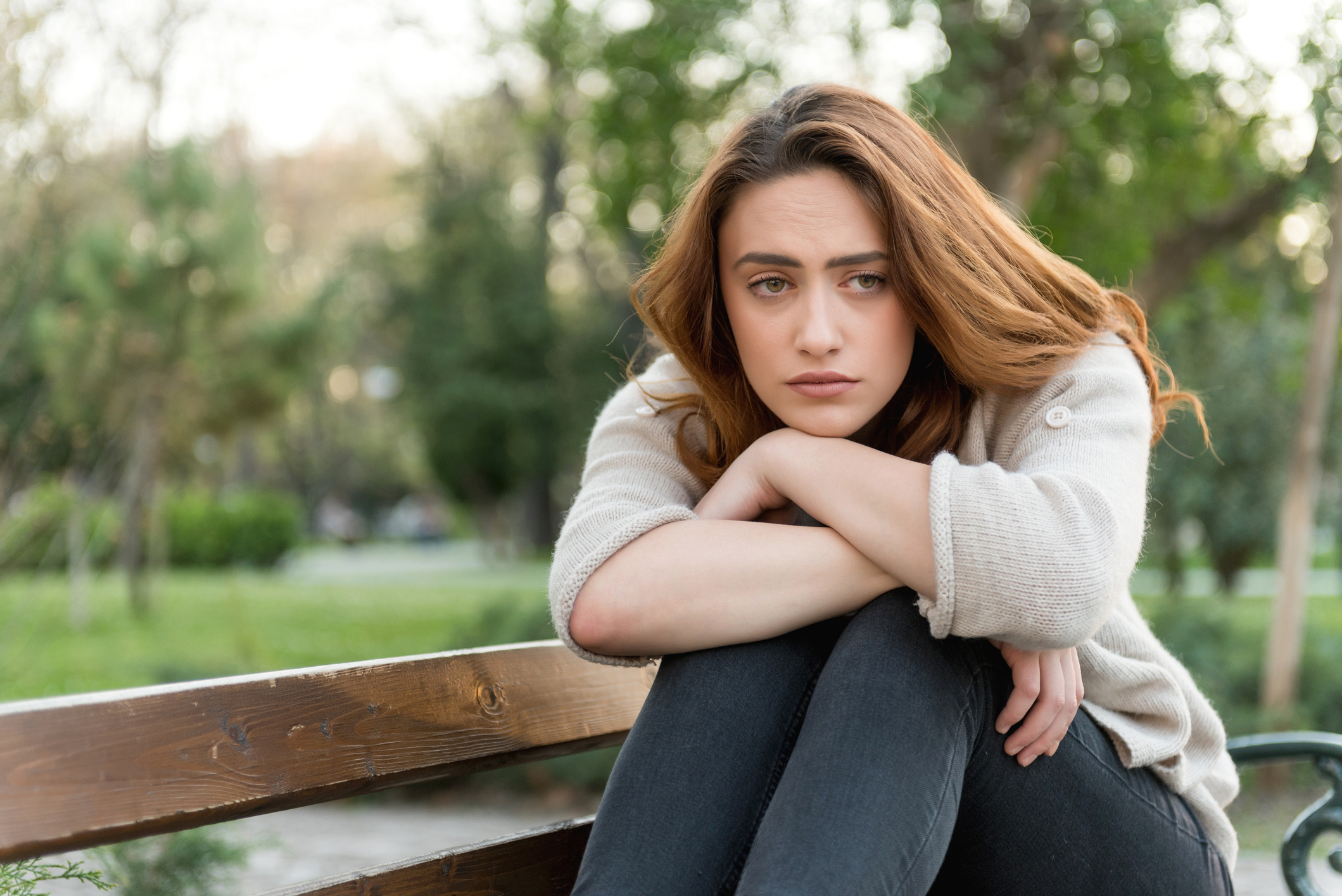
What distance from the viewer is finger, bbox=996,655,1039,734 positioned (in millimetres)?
1464

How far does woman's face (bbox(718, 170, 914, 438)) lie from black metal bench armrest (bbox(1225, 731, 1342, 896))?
39.1 inches

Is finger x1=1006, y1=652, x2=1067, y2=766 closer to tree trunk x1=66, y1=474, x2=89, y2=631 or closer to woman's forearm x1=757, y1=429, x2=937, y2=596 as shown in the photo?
woman's forearm x1=757, y1=429, x2=937, y2=596

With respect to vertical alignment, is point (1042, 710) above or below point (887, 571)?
below

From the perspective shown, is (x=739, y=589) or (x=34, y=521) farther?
(x=34, y=521)

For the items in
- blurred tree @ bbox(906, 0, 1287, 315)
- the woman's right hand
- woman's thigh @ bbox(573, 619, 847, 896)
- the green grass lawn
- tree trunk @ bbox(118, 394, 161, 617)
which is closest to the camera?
woman's thigh @ bbox(573, 619, 847, 896)

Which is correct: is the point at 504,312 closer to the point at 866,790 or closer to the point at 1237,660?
the point at 1237,660

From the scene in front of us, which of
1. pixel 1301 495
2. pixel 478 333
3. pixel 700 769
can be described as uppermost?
pixel 700 769

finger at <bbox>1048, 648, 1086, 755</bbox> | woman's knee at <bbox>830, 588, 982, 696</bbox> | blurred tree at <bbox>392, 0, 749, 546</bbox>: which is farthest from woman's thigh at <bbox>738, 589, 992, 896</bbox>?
blurred tree at <bbox>392, 0, 749, 546</bbox>

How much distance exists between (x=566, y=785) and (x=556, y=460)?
1626 centimetres

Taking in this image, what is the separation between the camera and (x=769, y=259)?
1681 millimetres

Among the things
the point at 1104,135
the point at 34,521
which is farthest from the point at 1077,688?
the point at 1104,135

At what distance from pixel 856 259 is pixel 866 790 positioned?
741mm

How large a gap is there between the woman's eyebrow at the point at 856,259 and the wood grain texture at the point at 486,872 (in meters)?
0.94

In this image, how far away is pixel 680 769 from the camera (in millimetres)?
1423
